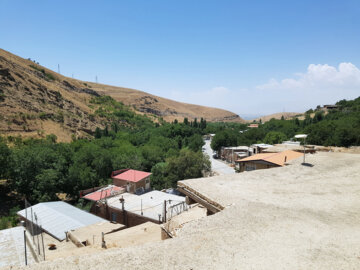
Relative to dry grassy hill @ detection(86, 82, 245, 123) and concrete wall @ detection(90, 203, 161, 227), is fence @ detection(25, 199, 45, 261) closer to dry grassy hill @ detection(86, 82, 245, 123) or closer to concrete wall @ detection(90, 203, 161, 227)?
concrete wall @ detection(90, 203, 161, 227)

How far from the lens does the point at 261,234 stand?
299 cm

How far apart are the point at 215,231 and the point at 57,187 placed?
24.1 m

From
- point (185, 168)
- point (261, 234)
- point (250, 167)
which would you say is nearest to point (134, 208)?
point (250, 167)

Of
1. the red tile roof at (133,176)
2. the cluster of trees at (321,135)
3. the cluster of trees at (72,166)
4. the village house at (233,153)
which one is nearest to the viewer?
the cluster of trees at (72,166)

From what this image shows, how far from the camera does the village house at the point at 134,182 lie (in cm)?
2381

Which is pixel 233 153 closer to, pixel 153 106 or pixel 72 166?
pixel 72 166

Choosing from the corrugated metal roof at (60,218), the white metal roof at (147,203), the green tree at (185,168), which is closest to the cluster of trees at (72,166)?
the green tree at (185,168)

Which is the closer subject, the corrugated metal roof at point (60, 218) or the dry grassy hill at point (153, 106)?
the corrugated metal roof at point (60, 218)

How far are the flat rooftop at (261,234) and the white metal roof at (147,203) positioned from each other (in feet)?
37.5

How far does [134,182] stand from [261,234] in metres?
21.7

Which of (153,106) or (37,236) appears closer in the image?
(37,236)

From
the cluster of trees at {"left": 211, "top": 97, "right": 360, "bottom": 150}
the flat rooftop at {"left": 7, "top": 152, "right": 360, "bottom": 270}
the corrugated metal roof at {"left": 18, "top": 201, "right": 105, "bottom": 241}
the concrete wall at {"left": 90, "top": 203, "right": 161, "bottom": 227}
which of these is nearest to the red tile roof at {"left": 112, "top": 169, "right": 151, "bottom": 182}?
the concrete wall at {"left": 90, "top": 203, "right": 161, "bottom": 227}

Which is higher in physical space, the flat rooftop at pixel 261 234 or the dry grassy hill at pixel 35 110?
the dry grassy hill at pixel 35 110

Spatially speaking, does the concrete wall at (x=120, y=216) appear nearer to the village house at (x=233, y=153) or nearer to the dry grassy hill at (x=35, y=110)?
the village house at (x=233, y=153)
